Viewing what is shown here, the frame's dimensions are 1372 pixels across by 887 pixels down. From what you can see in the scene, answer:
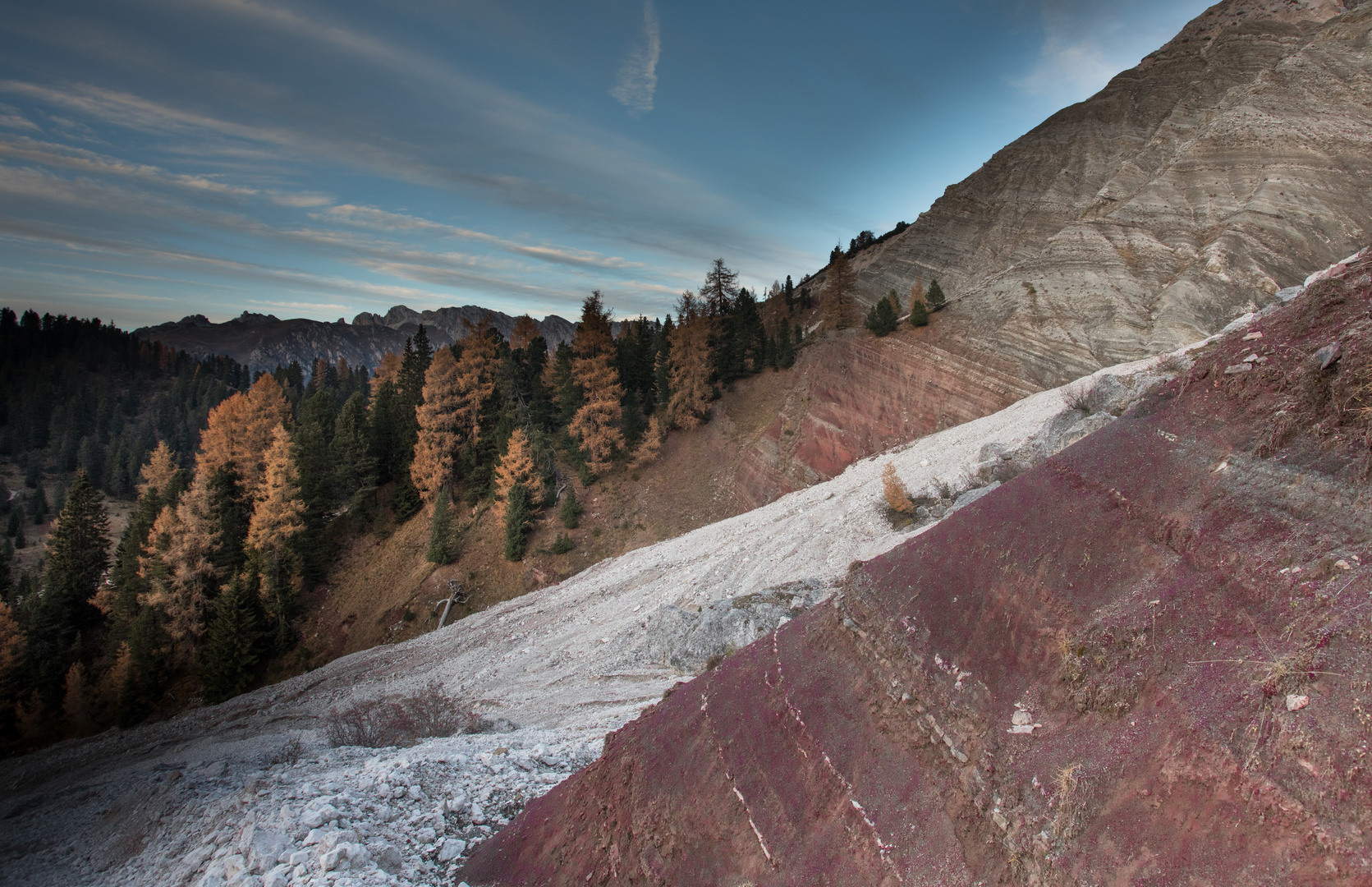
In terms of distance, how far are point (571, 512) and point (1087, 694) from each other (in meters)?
29.4

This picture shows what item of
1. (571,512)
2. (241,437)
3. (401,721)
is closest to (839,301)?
(571,512)

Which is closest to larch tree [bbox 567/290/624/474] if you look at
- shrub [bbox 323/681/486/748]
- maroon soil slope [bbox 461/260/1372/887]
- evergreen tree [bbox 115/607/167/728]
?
shrub [bbox 323/681/486/748]

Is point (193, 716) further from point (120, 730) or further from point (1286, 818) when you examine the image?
point (1286, 818)

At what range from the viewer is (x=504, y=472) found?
32.4 metres

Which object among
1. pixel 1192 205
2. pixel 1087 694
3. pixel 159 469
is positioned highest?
pixel 1192 205

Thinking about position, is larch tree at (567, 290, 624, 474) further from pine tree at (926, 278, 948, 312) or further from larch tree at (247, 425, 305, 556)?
pine tree at (926, 278, 948, 312)

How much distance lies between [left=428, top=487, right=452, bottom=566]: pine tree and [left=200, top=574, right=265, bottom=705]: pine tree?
27.5 ft

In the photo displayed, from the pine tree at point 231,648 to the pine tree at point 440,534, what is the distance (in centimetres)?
838

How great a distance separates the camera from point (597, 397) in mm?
35531

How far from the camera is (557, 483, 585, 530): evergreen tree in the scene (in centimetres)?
3219

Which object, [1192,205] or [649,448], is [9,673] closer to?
[649,448]

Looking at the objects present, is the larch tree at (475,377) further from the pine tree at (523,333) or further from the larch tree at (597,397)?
the larch tree at (597,397)

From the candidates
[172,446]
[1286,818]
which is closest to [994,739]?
[1286,818]

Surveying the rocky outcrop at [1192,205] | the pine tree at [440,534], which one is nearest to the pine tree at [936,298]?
the rocky outcrop at [1192,205]
